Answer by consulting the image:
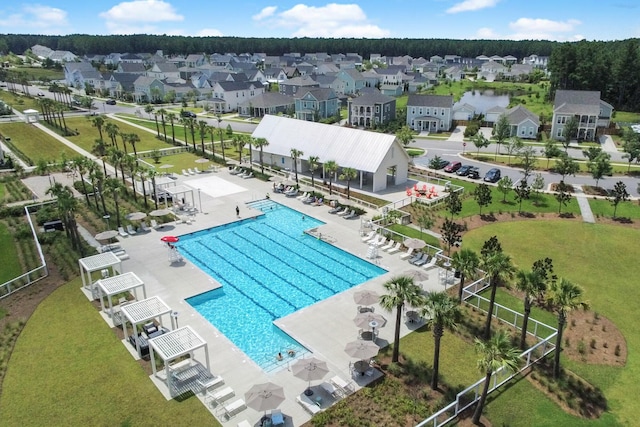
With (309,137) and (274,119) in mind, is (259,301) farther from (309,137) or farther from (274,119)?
(274,119)

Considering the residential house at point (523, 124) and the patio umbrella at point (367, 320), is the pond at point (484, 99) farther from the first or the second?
the patio umbrella at point (367, 320)

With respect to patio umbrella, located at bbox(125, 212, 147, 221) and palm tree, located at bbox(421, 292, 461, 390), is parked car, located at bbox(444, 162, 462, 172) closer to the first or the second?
patio umbrella, located at bbox(125, 212, 147, 221)

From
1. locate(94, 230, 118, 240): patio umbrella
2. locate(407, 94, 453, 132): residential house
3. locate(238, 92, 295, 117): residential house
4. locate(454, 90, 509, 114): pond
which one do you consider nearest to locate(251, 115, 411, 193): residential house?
locate(94, 230, 118, 240): patio umbrella

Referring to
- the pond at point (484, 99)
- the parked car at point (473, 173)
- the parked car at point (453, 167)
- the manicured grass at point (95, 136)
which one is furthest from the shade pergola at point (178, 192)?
the pond at point (484, 99)

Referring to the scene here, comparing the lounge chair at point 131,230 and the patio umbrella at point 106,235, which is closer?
the patio umbrella at point 106,235

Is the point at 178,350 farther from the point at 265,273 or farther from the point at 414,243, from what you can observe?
the point at 414,243

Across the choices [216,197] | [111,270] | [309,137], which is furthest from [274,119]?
[111,270]

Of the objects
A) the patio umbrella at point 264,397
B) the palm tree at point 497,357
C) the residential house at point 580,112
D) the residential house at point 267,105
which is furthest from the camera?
the residential house at point 267,105
